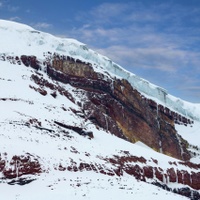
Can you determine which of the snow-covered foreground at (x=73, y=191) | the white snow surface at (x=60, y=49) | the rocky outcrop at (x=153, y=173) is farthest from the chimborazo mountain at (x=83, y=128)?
the white snow surface at (x=60, y=49)

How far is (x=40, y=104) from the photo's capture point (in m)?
68.0

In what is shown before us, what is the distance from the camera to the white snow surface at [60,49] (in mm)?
100812

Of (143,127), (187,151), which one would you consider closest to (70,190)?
(143,127)

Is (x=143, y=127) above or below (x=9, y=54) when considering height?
below

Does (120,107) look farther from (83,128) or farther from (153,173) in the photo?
(153,173)

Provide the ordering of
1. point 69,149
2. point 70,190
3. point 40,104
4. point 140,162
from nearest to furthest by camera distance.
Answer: point 70,190 < point 69,149 < point 140,162 < point 40,104

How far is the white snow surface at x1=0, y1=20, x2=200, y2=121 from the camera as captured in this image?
100812mm

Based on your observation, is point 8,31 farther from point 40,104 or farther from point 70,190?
point 70,190

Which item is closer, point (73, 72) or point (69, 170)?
point (69, 170)

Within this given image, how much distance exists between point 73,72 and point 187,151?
162ft

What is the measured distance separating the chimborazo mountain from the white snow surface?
1.10 ft

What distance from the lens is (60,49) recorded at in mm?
110375

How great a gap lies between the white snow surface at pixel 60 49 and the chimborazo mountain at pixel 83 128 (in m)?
0.34

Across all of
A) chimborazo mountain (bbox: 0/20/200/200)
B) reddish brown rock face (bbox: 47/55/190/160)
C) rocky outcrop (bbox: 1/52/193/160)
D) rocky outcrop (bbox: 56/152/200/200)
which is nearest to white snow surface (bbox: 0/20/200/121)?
chimborazo mountain (bbox: 0/20/200/200)
